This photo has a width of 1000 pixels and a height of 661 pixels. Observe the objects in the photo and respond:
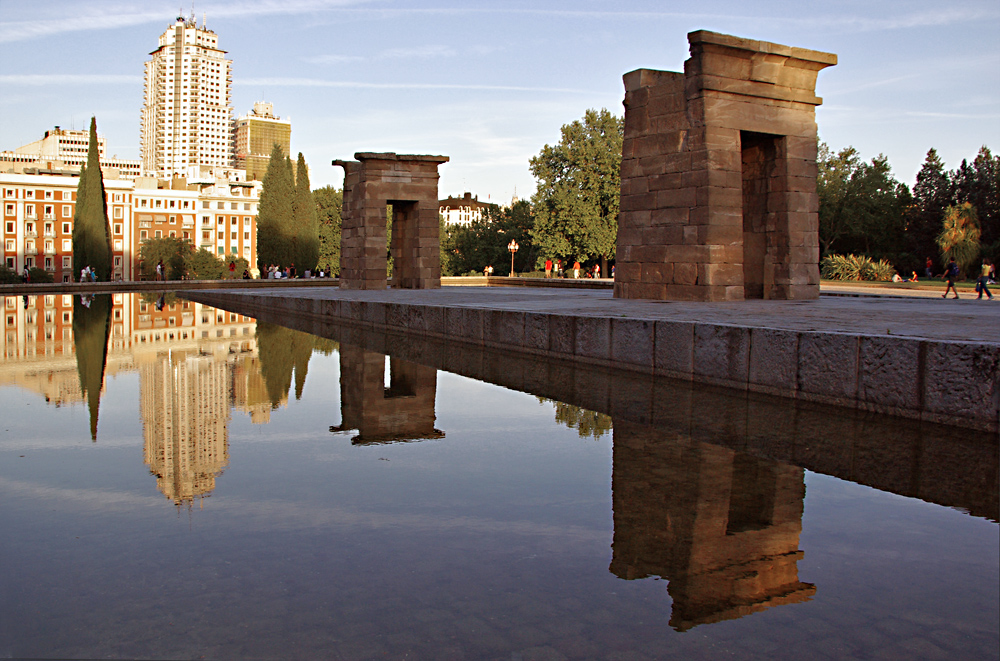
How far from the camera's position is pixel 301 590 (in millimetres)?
3145

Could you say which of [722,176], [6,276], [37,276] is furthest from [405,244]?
[37,276]

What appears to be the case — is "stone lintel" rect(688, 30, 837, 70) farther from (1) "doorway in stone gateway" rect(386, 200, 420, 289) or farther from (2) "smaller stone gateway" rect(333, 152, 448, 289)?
(1) "doorway in stone gateway" rect(386, 200, 420, 289)

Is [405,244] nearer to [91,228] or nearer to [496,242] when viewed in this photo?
[91,228]

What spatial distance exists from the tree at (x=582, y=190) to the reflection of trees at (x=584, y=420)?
4720cm

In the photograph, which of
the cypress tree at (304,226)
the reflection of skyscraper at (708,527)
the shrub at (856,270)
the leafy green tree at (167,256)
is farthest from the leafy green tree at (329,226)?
the reflection of skyscraper at (708,527)

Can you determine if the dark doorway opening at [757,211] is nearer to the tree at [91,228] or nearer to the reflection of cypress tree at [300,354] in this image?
the reflection of cypress tree at [300,354]

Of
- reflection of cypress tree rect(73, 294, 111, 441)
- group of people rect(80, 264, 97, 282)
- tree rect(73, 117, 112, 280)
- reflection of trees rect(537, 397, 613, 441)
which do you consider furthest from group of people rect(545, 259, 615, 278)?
reflection of trees rect(537, 397, 613, 441)

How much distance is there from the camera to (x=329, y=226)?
3708 inches

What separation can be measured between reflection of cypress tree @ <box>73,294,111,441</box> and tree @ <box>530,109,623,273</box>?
3540 centimetres

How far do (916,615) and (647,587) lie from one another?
93 cm

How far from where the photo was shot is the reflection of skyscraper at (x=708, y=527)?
3.18 meters

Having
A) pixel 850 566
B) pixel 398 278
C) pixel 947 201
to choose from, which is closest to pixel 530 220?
pixel 947 201

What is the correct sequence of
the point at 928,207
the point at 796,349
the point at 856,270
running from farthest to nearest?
the point at 928,207 < the point at 856,270 < the point at 796,349

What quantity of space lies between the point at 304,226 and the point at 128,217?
114 feet
